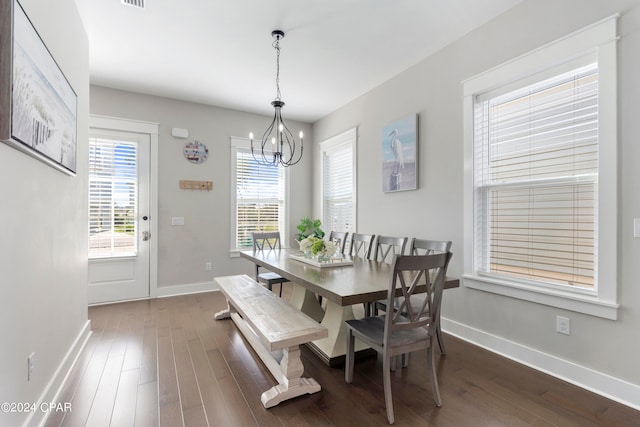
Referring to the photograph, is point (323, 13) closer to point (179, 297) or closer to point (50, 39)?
point (50, 39)

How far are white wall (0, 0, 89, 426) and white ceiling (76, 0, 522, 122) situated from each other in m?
0.47

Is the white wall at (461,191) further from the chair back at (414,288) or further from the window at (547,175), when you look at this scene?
the chair back at (414,288)

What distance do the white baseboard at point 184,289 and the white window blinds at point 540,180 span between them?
12.1ft

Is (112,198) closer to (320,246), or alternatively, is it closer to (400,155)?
(320,246)

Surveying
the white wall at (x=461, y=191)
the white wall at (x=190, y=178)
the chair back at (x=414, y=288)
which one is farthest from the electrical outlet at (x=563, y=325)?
the white wall at (x=190, y=178)

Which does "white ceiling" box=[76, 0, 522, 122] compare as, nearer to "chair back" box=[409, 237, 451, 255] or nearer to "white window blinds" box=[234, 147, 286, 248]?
"white window blinds" box=[234, 147, 286, 248]

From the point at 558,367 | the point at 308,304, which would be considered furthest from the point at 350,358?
the point at 558,367

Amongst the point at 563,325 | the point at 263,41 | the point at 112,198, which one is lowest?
the point at 563,325

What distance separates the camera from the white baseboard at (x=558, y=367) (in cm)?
192

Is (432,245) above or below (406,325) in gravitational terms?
above

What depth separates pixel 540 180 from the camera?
2.41 metres

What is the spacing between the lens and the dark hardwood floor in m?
1.76

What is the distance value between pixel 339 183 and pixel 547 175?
118 inches

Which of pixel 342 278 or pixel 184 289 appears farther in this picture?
pixel 184 289
